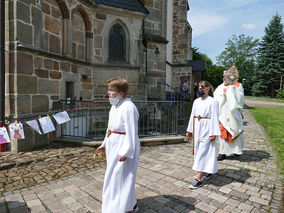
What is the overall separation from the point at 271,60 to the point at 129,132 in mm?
40576

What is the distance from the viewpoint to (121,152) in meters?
2.46

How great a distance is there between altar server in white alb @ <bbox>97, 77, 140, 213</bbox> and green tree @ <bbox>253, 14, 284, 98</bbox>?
129ft

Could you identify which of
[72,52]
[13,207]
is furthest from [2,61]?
[13,207]

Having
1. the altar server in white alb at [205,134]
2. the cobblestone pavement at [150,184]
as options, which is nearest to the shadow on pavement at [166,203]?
the cobblestone pavement at [150,184]

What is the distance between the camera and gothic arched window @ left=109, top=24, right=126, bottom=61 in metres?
8.89

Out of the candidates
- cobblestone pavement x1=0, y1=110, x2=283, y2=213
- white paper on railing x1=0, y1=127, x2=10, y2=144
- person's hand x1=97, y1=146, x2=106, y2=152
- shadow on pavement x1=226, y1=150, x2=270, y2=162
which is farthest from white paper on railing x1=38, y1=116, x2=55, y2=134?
shadow on pavement x1=226, y1=150, x2=270, y2=162

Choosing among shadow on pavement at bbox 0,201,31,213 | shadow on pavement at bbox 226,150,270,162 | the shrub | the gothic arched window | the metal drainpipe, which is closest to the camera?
shadow on pavement at bbox 0,201,31,213

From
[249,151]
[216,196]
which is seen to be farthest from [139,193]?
[249,151]

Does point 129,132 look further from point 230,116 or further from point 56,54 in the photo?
point 56,54

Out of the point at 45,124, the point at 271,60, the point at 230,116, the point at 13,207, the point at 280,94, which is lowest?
the point at 13,207

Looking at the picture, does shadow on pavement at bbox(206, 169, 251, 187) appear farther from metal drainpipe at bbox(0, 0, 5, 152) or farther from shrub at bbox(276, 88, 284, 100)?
shrub at bbox(276, 88, 284, 100)

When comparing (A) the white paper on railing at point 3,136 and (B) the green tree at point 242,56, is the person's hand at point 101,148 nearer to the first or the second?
(A) the white paper on railing at point 3,136

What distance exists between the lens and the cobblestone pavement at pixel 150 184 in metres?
3.00

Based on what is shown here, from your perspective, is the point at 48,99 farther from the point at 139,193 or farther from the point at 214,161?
the point at 214,161
